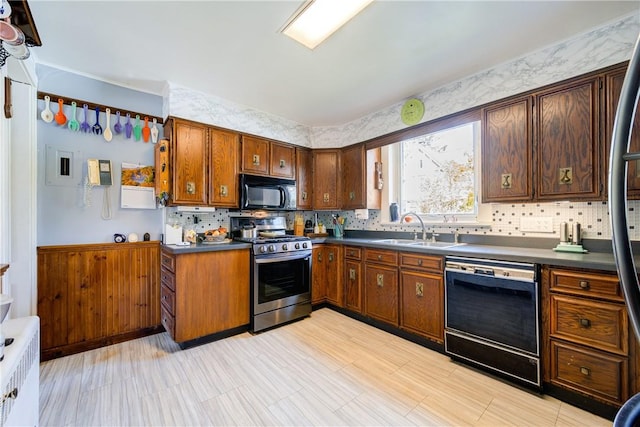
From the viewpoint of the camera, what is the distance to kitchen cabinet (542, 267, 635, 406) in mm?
1518

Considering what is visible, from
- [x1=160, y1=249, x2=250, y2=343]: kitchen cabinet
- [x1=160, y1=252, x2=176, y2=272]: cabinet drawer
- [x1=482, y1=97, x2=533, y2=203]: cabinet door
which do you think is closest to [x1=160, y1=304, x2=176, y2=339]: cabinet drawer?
[x1=160, y1=249, x2=250, y2=343]: kitchen cabinet

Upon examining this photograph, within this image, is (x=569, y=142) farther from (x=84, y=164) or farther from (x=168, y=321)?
(x=84, y=164)

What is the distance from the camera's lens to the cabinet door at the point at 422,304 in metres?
2.32

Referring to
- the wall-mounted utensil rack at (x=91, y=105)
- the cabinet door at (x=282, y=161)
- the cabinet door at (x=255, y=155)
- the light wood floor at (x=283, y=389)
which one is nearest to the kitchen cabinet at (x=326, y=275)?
the light wood floor at (x=283, y=389)

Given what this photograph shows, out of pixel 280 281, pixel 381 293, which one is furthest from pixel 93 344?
pixel 381 293

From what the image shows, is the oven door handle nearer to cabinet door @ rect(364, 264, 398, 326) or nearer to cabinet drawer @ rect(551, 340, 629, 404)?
cabinet door @ rect(364, 264, 398, 326)

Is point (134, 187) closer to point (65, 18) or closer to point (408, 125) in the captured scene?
point (65, 18)

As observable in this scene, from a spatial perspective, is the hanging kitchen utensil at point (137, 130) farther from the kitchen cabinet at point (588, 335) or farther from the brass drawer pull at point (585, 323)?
the brass drawer pull at point (585, 323)

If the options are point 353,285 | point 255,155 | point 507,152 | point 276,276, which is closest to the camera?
point 507,152

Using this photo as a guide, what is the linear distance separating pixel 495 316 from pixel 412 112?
2124 mm

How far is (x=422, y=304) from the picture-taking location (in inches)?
96.1

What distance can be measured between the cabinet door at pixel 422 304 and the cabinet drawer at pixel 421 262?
67 mm

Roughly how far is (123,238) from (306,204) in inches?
84.4

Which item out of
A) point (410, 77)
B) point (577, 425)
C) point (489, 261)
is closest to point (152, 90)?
point (410, 77)
